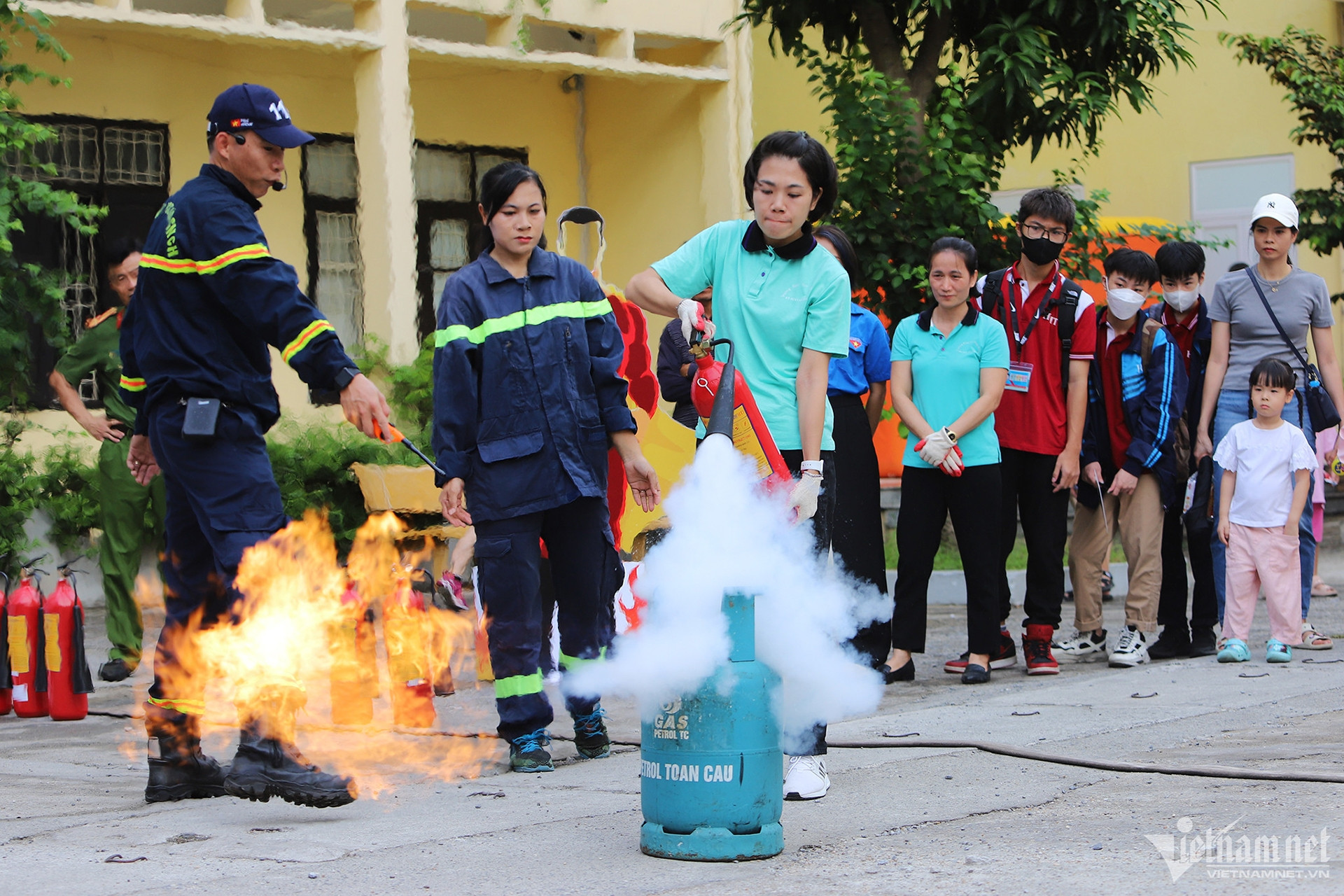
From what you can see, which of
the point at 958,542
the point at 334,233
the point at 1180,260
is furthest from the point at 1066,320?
the point at 334,233

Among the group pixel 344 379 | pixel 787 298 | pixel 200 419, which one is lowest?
pixel 200 419

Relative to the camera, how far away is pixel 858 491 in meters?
7.20

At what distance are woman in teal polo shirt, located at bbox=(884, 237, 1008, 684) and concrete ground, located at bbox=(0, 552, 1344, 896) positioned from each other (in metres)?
0.83

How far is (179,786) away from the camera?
4863 mm

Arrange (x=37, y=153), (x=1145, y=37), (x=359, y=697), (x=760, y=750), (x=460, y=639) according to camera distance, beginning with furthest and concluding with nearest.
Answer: (x=37, y=153) → (x=1145, y=37) → (x=460, y=639) → (x=359, y=697) → (x=760, y=750)

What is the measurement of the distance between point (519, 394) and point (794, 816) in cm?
182

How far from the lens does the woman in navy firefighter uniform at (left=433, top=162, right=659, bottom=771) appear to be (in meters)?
5.36

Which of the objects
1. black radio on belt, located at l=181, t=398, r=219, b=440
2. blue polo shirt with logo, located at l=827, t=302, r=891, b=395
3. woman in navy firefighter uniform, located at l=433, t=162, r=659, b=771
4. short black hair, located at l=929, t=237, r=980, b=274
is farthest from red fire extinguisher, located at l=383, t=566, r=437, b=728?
short black hair, located at l=929, t=237, r=980, b=274

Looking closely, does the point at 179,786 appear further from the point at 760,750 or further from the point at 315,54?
the point at 315,54

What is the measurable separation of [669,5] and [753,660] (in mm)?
11031

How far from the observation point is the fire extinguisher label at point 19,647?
6.80 metres

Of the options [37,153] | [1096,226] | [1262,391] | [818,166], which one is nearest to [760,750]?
[818,166]

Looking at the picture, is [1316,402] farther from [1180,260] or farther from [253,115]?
[253,115]

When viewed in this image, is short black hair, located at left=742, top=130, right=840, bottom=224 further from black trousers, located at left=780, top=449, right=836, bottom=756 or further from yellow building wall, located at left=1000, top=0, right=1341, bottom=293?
yellow building wall, located at left=1000, top=0, right=1341, bottom=293
